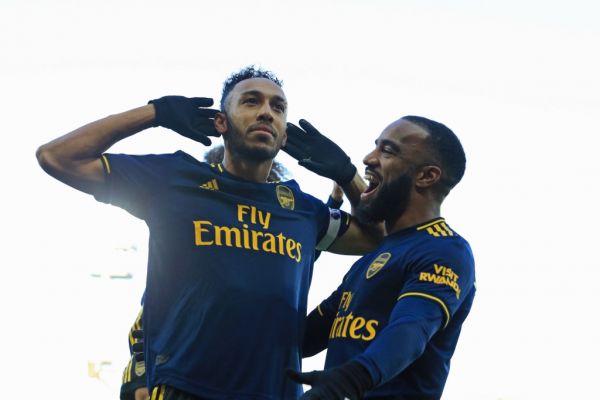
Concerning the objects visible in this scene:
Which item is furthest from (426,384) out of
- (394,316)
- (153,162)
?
(153,162)

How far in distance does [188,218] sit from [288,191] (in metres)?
0.82

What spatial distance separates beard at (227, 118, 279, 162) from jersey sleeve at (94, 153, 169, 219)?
0.51 meters

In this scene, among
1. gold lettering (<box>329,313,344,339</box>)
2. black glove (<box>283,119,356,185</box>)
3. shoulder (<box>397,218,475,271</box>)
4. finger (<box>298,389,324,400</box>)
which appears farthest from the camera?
black glove (<box>283,119,356,185</box>)

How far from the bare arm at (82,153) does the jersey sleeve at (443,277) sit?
186cm

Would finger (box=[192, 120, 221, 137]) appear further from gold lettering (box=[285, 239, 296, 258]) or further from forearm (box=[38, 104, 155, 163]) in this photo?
gold lettering (box=[285, 239, 296, 258])

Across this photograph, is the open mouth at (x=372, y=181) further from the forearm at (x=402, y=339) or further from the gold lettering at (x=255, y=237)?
the forearm at (x=402, y=339)

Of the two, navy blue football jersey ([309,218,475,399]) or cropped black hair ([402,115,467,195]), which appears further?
cropped black hair ([402,115,467,195])

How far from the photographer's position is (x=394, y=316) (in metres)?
5.40

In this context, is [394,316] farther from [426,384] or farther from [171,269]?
[171,269]

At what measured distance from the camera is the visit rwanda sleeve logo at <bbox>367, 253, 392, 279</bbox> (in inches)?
238

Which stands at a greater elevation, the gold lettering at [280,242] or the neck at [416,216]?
the neck at [416,216]

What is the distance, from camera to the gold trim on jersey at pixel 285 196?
6.66m

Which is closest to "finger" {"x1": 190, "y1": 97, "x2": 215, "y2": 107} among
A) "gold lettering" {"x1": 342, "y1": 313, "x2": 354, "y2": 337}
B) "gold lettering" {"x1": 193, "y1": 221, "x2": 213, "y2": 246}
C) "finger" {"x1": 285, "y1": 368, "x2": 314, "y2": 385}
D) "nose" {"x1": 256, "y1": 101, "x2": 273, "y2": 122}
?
"nose" {"x1": 256, "y1": 101, "x2": 273, "y2": 122}

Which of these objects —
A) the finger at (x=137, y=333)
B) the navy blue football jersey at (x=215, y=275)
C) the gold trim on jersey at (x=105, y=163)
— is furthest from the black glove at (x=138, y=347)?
the gold trim on jersey at (x=105, y=163)
